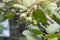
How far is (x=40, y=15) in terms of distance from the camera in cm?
45

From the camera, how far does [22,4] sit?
1.70 feet

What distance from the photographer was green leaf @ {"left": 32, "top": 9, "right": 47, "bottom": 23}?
1.45 feet

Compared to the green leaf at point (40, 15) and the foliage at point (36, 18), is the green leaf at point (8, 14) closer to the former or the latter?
the foliage at point (36, 18)

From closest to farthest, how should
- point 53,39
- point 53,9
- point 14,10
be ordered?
point 53,39 < point 53,9 < point 14,10

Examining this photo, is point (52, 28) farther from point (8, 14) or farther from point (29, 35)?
point (8, 14)

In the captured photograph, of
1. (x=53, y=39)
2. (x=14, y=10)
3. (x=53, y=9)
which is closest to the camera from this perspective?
(x=53, y=39)

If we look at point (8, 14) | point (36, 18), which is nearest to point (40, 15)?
point (36, 18)

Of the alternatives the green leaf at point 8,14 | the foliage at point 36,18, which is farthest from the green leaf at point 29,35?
the green leaf at point 8,14

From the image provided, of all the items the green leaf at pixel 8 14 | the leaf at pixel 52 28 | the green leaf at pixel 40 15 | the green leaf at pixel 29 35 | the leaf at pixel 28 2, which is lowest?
the green leaf at pixel 29 35

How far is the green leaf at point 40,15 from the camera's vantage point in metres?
0.44

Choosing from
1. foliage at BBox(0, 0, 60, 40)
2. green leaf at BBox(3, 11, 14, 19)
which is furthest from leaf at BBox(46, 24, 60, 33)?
green leaf at BBox(3, 11, 14, 19)

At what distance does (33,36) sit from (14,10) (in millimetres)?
230

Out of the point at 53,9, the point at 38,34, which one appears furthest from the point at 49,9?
the point at 38,34

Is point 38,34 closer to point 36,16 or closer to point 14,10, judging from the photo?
point 36,16
